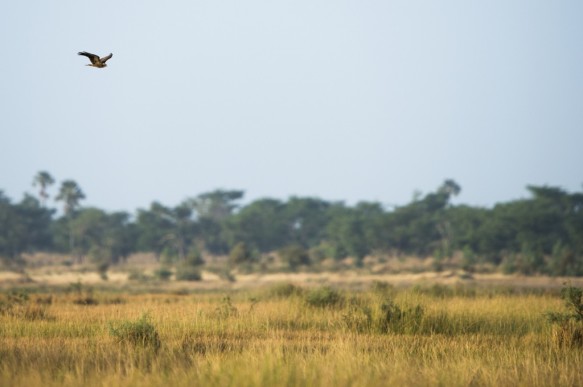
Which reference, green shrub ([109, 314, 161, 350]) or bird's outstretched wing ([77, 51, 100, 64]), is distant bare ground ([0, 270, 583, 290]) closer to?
green shrub ([109, 314, 161, 350])

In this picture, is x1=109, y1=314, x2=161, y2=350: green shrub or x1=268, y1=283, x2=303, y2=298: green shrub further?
x1=268, y1=283, x2=303, y2=298: green shrub

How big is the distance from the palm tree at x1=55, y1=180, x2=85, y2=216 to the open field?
261 feet

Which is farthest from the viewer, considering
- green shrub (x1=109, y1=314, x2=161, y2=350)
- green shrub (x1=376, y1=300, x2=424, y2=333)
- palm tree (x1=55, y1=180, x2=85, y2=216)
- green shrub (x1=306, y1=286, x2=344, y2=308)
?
palm tree (x1=55, y1=180, x2=85, y2=216)

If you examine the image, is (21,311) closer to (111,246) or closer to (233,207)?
(111,246)

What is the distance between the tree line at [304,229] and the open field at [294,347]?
4649cm

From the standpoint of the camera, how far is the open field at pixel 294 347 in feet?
32.8

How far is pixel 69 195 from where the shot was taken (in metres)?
98.5

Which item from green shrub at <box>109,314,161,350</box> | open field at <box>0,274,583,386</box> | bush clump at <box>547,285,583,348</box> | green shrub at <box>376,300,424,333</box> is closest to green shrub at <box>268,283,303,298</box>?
open field at <box>0,274,583,386</box>

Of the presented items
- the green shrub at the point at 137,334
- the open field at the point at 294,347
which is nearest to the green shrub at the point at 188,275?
the open field at the point at 294,347

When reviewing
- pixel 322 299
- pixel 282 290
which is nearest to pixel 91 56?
pixel 322 299

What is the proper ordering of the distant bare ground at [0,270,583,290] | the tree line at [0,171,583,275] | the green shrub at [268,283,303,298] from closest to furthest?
1. the green shrub at [268,283,303,298]
2. the distant bare ground at [0,270,583,290]
3. the tree line at [0,171,583,275]

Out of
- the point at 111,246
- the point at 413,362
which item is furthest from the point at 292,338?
the point at 111,246

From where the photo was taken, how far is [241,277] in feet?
198

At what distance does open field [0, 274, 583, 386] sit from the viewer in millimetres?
10000
